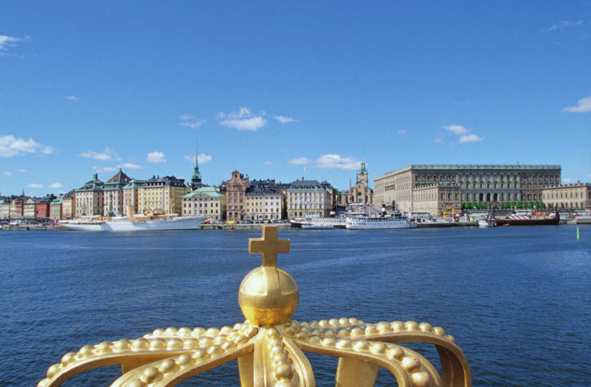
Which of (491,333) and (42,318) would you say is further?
(42,318)

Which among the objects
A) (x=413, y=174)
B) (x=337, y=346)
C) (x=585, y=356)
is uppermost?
(x=413, y=174)

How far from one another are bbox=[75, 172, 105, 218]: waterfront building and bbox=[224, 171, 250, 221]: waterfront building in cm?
6113

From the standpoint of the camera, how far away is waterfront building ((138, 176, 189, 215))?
499ft

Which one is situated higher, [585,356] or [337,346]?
[337,346]

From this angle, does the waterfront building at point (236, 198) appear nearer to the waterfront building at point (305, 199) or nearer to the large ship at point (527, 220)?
the waterfront building at point (305, 199)

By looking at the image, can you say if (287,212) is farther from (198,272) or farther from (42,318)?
(42,318)

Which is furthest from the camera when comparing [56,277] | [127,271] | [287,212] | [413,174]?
[413,174]

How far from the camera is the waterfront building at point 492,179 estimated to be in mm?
153250

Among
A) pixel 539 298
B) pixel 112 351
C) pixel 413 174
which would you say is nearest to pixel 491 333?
pixel 539 298

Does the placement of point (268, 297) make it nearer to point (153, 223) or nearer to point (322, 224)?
point (322, 224)

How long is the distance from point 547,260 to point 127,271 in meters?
37.4

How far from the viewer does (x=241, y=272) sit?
115 feet

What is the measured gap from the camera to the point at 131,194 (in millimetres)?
159750

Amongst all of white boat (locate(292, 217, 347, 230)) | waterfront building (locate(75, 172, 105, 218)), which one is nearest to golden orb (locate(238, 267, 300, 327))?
white boat (locate(292, 217, 347, 230))
